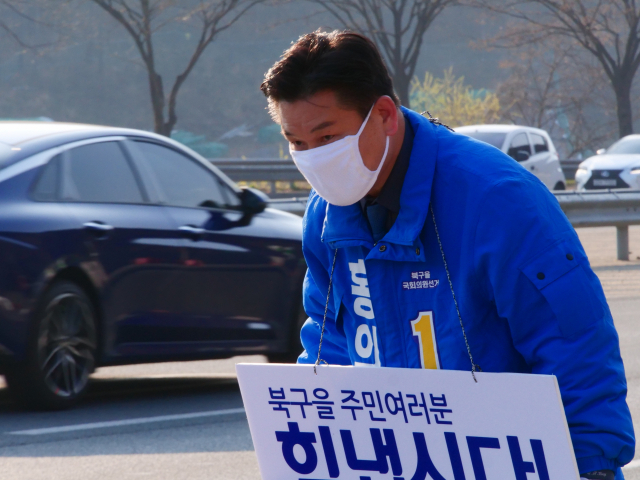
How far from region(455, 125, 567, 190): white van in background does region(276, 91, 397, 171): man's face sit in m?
18.4

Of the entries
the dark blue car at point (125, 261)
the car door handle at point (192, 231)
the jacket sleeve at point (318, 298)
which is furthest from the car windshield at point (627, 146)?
the jacket sleeve at point (318, 298)

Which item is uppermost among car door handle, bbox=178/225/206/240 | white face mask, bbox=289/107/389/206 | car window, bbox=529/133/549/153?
white face mask, bbox=289/107/389/206

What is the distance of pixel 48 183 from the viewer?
605 cm

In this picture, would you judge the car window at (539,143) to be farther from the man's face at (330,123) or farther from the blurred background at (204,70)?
the blurred background at (204,70)

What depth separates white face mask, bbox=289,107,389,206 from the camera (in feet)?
7.25

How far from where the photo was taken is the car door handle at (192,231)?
21.9 feet

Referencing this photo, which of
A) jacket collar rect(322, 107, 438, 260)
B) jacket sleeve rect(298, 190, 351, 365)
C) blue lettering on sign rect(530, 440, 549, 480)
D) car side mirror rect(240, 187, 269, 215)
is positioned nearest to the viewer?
blue lettering on sign rect(530, 440, 549, 480)

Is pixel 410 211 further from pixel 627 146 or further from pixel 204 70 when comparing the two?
pixel 204 70

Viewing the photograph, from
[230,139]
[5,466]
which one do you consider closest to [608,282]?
[5,466]

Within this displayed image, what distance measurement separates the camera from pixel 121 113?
67562 mm

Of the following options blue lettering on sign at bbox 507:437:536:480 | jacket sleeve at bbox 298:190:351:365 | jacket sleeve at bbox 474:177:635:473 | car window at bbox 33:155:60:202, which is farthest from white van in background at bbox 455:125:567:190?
blue lettering on sign at bbox 507:437:536:480

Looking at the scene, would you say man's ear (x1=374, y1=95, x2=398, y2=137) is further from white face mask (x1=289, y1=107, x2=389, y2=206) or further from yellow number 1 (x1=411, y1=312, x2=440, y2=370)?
yellow number 1 (x1=411, y1=312, x2=440, y2=370)

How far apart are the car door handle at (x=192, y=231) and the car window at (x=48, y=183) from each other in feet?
2.83

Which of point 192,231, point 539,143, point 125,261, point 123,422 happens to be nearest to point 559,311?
point 123,422
